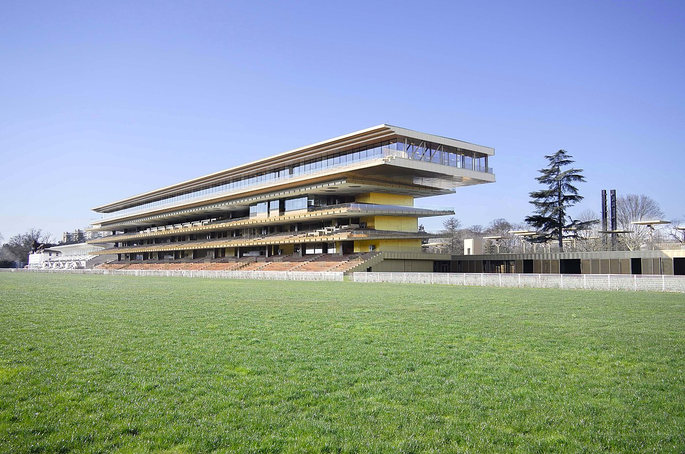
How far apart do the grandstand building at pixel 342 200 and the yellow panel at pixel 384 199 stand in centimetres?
12

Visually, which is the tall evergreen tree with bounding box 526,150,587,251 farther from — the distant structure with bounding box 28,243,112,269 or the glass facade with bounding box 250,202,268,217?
the distant structure with bounding box 28,243,112,269

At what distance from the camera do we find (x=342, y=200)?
2559 inches

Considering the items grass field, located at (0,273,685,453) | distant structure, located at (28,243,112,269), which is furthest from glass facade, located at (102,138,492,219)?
distant structure, located at (28,243,112,269)

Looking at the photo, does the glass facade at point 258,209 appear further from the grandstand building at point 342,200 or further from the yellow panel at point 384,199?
the yellow panel at point 384,199

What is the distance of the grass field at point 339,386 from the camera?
19.5 feet

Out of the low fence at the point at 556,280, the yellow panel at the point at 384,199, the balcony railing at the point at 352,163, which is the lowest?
the low fence at the point at 556,280

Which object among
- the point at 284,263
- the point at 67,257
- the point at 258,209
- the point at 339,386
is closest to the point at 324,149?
the point at 284,263

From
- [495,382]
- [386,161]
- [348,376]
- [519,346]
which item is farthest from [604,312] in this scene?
[386,161]

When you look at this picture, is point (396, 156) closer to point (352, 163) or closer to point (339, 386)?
point (352, 163)

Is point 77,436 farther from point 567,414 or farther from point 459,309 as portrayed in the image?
point 459,309

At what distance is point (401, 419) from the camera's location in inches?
257

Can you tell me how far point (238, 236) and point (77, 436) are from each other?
257ft

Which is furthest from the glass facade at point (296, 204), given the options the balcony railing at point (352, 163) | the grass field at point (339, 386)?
the grass field at point (339, 386)

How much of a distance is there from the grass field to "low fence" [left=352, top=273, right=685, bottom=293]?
17149 mm
